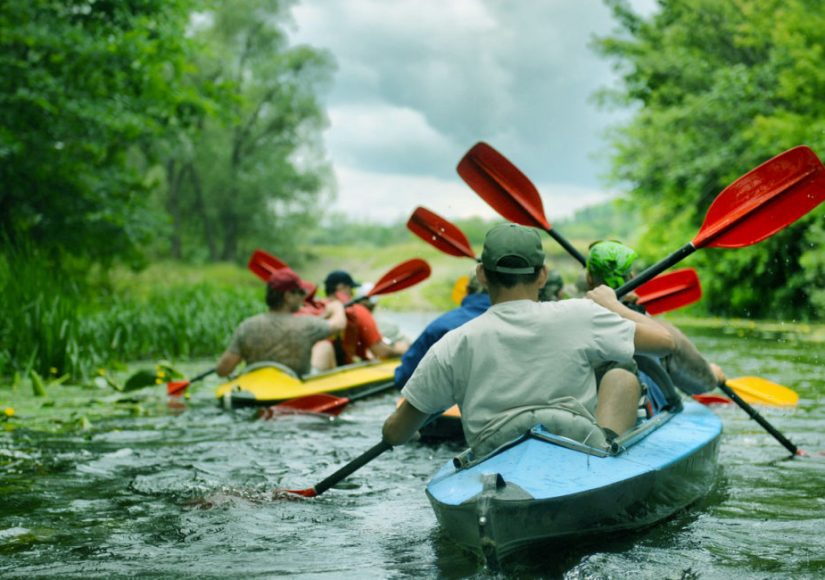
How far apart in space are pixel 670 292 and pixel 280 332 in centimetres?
308

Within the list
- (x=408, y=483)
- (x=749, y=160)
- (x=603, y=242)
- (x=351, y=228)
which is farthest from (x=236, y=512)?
(x=351, y=228)

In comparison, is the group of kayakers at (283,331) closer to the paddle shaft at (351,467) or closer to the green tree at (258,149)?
the paddle shaft at (351,467)

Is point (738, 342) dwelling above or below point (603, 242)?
below

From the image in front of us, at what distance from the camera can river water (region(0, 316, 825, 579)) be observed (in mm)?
3350

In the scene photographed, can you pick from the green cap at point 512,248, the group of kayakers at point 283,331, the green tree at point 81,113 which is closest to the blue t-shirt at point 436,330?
the group of kayakers at point 283,331

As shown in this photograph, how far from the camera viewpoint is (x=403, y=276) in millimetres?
8453

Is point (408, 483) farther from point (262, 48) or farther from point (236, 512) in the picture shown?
point (262, 48)

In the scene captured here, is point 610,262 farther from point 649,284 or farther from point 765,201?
point 649,284

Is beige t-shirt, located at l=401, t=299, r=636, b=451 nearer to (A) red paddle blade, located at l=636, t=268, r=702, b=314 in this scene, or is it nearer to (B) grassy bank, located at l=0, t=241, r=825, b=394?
(A) red paddle blade, located at l=636, t=268, r=702, b=314

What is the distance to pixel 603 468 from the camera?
127 inches

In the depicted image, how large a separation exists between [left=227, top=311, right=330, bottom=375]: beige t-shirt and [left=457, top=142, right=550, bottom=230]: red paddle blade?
2626 millimetres

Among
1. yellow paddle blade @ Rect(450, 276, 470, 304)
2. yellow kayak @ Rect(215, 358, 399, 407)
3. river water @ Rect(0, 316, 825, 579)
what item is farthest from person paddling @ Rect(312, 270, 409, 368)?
river water @ Rect(0, 316, 825, 579)

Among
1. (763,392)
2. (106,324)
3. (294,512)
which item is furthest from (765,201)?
(106,324)

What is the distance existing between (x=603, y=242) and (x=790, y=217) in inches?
42.5
